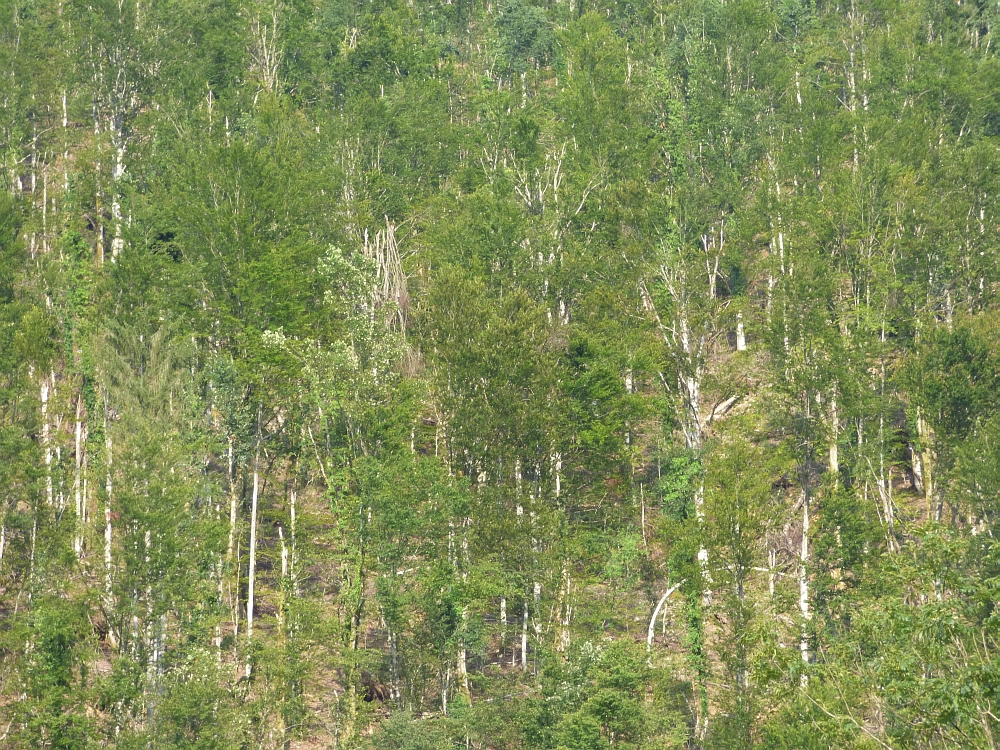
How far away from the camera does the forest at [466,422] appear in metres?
46.4

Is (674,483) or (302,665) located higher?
(674,483)

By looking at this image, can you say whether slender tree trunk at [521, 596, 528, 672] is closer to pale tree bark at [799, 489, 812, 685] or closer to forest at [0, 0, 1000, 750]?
forest at [0, 0, 1000, 750]

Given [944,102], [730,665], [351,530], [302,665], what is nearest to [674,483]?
[730,665]

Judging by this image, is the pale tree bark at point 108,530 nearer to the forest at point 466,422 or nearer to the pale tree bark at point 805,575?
the forest at point 466,422

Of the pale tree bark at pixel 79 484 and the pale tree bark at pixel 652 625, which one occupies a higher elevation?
the pale tree bark at pixel 79 484

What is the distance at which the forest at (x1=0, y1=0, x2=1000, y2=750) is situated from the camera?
46438mm

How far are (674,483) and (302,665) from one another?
19.0m

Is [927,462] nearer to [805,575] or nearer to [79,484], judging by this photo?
[805,575]

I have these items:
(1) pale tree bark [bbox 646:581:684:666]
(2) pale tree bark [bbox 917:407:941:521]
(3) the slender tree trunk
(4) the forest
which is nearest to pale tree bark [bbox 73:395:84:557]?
(4) the forest

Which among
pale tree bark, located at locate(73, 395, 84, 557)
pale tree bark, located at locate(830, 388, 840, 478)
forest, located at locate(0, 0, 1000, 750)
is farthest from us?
pale tree bark, located at locate(830, 388, 840, 478)

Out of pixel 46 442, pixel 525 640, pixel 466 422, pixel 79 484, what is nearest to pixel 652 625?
pixel 525 640

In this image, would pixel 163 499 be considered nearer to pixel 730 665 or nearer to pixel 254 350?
pixel 254 350

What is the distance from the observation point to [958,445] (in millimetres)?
51250

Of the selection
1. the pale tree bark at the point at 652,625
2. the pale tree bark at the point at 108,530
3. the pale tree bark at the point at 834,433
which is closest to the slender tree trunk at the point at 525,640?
Result: the pale tree bark at the point at 652,625
